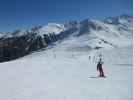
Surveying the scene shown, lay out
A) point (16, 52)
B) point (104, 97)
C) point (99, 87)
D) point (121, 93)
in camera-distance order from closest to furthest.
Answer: point (104, 97) → point (121, 93) → point (99, 87) → point (16, 52)

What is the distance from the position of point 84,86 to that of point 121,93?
2.88 meters

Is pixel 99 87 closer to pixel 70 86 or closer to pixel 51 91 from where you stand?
pixel 70 86

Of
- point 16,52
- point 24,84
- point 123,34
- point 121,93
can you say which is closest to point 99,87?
point 121,93

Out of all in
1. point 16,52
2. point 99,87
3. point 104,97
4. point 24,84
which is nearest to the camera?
point 104,97

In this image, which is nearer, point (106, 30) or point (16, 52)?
point (106, 30)

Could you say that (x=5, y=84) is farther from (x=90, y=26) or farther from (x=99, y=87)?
(x=90, y=26)

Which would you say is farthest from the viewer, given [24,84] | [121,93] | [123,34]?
[123,34]

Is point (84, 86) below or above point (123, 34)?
below

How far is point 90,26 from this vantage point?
160250 millimetres

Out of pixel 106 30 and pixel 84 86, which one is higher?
pixel 106 30

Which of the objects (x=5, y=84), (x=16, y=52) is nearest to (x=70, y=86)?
(x=5, y=84)

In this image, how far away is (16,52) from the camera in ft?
593

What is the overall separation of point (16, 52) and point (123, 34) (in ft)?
305

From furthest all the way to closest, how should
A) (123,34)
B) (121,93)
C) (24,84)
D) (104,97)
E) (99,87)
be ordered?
(123,34) → (24,84) → (99,87) → (121,93) → (104,97)
